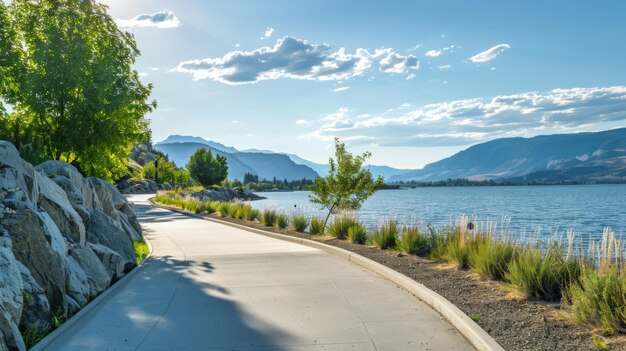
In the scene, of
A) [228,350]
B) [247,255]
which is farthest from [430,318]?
[247,255]

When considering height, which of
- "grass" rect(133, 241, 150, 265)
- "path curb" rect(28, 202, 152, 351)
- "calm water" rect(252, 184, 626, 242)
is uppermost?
"path curb" rect(28, 202, 152, 351)

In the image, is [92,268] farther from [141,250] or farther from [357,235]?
[357,235]

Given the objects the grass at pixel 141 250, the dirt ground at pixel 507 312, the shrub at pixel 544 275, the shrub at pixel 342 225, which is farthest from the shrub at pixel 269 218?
the shrub at pixel 544 275

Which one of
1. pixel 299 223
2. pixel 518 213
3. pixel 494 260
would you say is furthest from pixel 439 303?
pixel 518 213

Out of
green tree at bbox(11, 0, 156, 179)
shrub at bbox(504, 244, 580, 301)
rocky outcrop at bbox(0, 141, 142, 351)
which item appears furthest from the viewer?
green tree at bbox(11, 0, 156, 179)

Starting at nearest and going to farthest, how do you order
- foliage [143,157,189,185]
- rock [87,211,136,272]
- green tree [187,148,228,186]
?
1. rock [87,211,136,272]
2. green tree [187,148,228,186]
3. foliage [143,157,189,185]

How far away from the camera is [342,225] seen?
56.1 ft

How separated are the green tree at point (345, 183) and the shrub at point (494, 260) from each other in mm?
9429

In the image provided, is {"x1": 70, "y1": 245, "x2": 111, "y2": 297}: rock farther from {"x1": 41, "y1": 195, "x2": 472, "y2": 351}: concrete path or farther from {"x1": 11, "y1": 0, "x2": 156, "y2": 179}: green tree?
{"x1": 11, "y1": 0, "x2": 156, "y2": 179}: green tree

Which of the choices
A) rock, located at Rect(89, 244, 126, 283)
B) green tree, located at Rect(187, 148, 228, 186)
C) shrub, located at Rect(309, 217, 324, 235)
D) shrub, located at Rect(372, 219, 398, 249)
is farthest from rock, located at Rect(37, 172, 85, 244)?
green tree, located at Rect(187, 148, 228, 186)

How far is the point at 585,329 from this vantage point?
20.1 feet

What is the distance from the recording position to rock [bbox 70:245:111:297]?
353 inches

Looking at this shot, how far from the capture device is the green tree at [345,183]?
19.3 m

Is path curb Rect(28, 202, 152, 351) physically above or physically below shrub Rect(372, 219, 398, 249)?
below
